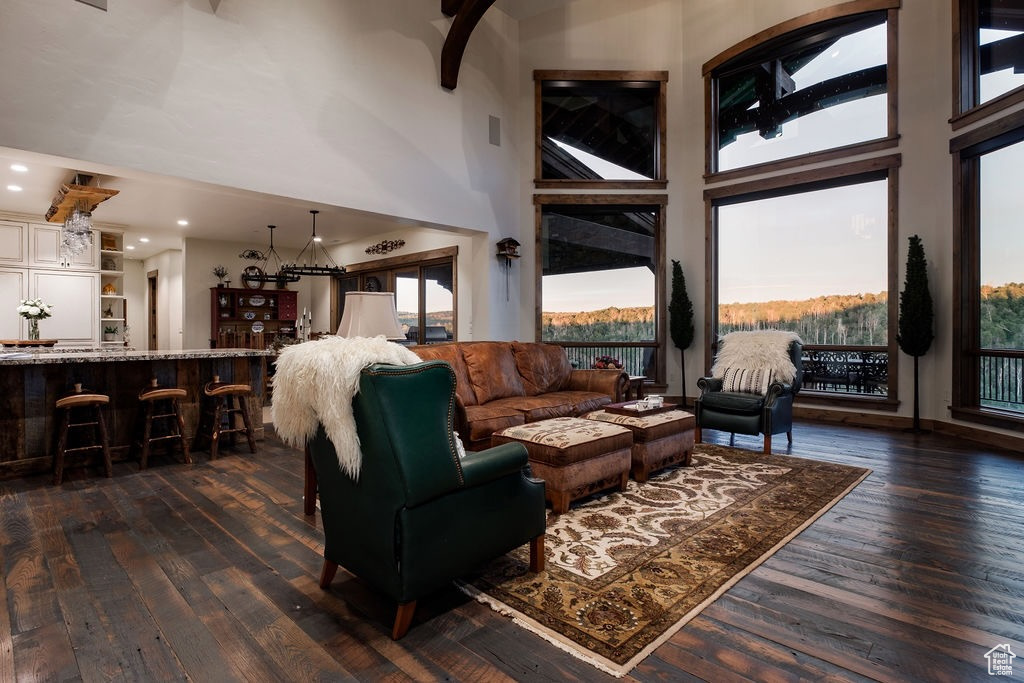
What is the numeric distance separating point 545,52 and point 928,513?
22.6ft

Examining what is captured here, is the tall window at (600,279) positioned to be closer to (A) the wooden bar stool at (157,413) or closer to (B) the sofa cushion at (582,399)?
(B) the sofa cushion at (582,399)

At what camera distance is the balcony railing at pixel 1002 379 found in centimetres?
459

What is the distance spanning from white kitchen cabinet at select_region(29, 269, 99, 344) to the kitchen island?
3224 millimetres

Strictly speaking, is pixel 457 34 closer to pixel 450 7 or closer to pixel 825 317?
pixel 450 7

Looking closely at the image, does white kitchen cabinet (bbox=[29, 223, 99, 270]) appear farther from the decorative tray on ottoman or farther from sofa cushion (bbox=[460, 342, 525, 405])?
the decorative tray on ottoman

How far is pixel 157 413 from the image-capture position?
4.72 metres

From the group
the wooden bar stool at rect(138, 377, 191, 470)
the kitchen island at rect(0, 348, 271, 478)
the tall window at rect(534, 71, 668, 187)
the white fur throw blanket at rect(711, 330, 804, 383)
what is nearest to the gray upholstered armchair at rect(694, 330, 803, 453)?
the white fur throw blanket at rect(711, 330, 804, 383)

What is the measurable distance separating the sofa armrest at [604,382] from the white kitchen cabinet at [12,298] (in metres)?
7.22

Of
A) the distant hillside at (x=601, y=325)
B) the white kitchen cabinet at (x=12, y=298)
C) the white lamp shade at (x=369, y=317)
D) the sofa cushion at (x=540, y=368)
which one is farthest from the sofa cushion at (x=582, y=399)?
the white kitchen cabinet at (x=12, y=298)

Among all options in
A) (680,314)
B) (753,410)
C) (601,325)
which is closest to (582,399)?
(753,410)

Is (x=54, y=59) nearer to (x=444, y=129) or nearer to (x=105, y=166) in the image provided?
(x=105, y=166)

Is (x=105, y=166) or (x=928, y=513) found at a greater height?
(x=105, y=166)

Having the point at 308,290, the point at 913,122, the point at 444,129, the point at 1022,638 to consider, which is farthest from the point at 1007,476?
the point at 308,290

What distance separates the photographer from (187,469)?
4.13m
